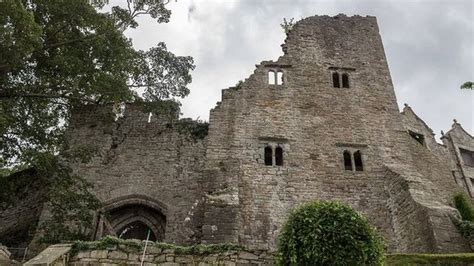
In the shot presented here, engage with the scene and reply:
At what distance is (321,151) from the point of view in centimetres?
1516

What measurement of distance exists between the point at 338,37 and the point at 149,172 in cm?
950

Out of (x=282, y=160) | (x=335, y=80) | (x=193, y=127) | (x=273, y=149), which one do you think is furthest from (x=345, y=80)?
(x=193, y=127)

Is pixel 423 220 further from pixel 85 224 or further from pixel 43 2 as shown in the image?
pixel 43 2

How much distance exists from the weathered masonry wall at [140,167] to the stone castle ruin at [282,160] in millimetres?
37

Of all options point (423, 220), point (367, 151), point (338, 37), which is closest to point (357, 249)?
point (423, 220)

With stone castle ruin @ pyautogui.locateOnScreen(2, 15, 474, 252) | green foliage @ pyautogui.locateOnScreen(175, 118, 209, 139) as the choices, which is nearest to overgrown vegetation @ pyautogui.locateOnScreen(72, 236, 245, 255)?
stone castle ruin @ pyautogui.locateOnScreen(2, 15, 474, 252)

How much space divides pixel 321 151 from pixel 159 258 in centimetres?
805

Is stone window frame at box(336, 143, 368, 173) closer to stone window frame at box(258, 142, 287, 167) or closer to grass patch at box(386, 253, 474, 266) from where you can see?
stone window frame at box(258, 142, 287, 167)

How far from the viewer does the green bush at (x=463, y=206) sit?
1531 centimetres

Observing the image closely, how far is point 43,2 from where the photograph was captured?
13.5 meters

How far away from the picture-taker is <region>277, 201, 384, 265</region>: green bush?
25.8 ft

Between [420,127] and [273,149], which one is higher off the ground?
[420,127]

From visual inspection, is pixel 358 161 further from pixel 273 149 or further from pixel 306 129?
pixel 273 149

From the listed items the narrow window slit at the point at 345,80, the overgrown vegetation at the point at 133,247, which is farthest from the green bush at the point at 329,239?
the narrow window slit at the point at 345,80
